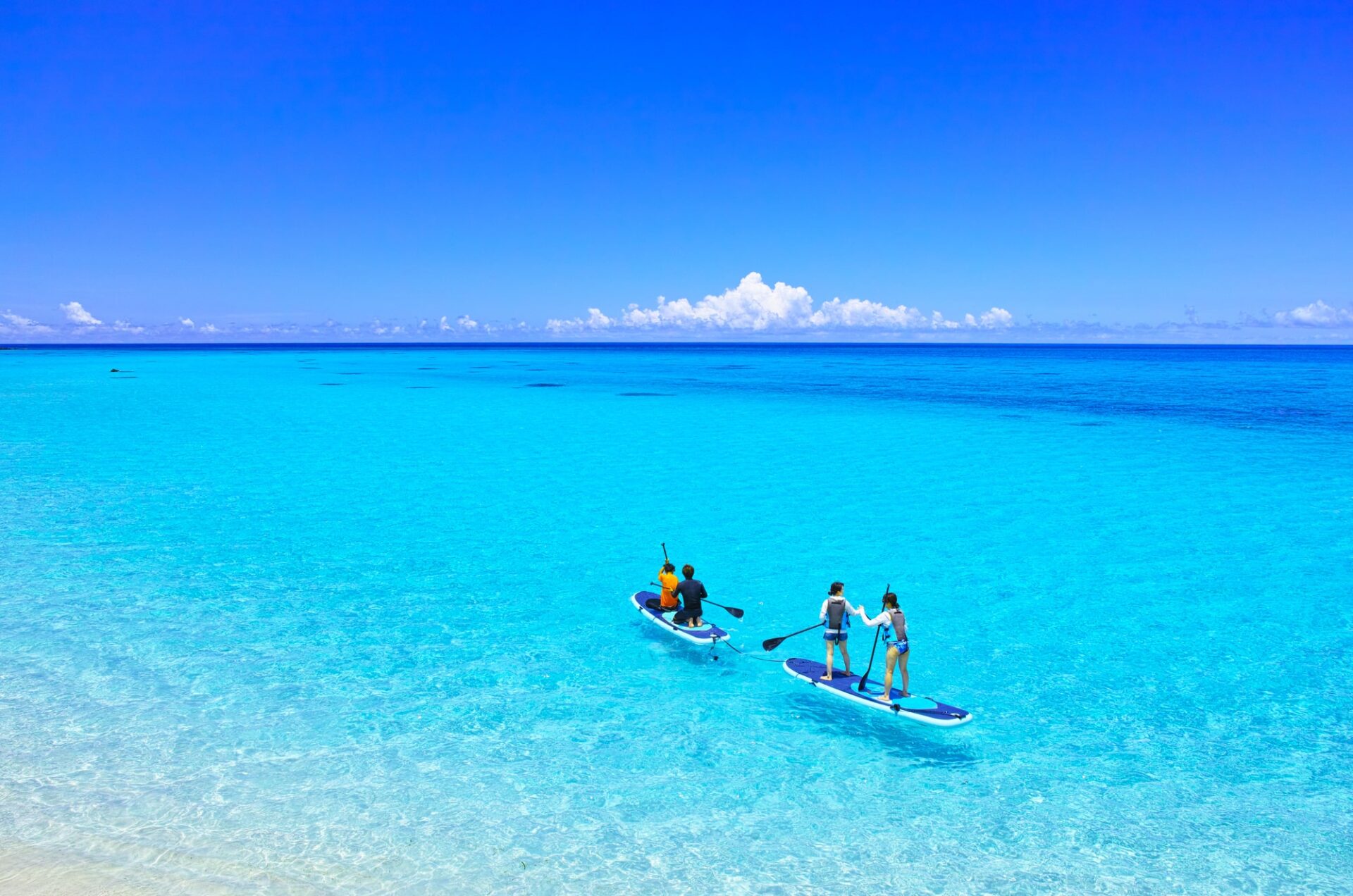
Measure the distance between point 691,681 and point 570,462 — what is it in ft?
94.4

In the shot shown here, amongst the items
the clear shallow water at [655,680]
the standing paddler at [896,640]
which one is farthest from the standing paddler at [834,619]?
Answer: the clear shallow water at [655,680]

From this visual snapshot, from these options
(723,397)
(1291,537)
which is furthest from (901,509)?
(723,397)

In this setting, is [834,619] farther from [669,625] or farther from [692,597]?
[669,625]

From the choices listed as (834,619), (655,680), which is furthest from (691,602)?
(834,619)

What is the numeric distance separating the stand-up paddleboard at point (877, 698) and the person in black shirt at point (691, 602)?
101 inches

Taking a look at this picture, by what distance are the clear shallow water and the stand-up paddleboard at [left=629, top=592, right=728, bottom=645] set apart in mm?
380

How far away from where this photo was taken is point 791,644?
18.9 metres

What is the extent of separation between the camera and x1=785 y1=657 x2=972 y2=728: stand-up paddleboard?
1460 centimetres

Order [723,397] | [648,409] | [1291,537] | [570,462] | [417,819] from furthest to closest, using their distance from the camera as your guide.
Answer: [723,397] < [648,409] < [570,462] < [1291,537] < [417,819]

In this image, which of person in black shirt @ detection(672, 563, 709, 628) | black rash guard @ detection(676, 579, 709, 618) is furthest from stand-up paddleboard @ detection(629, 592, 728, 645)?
black rash guard @ detection(676, 579, 709, 618)

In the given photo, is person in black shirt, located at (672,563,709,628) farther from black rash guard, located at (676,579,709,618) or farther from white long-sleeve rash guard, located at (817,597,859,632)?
white long-sleeve rash guard, located at (817,597,859,632)

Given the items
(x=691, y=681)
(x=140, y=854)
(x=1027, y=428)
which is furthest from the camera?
(x=1027, y=428)

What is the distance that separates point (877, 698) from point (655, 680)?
176 inches

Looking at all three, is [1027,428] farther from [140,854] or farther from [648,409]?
[140,854]
